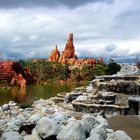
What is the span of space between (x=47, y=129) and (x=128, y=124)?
5699 mm

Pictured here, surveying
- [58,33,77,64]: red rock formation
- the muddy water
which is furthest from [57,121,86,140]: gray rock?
[58,33,77,64]: red rock formation

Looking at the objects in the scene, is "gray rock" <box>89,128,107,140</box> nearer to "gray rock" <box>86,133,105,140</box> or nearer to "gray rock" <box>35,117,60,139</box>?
"gray rock" <box>86,133,105,140</box>

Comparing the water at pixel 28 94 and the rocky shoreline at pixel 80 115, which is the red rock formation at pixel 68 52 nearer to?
the water at pixel 28 94

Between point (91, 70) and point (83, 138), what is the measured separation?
54.7 meters

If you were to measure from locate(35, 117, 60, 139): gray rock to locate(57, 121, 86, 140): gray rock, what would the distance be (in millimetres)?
289

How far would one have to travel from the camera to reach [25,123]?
49.4 ft

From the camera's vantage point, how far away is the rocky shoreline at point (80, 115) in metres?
12.0

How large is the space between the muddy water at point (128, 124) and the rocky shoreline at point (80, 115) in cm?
68

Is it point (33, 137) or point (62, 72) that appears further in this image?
point (62, 72)

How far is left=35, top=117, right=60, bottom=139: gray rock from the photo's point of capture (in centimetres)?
1198

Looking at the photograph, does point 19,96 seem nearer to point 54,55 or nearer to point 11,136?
point 11,136

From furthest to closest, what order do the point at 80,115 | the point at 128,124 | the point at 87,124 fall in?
the point at 80,115 < the point at 128,124 < the point at 87,124

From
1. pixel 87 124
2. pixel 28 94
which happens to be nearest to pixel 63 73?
pixel 28 94

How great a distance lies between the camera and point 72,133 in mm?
11570
